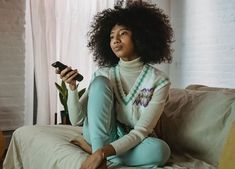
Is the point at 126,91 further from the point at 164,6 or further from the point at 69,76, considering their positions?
the point at 164,6

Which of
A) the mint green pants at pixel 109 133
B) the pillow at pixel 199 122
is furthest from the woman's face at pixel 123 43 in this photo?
the pillow at pixel 199 122

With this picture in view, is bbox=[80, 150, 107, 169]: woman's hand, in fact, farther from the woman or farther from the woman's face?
the woman's face

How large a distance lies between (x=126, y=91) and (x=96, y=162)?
0.37 m

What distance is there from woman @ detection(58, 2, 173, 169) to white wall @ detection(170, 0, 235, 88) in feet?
3.98

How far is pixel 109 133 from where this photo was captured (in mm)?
1288

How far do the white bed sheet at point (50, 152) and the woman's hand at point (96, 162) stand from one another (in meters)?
0.04

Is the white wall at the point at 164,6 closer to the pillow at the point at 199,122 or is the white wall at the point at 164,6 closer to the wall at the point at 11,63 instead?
the wall at the point at 11,63

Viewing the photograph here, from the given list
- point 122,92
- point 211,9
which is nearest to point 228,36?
point 211,9

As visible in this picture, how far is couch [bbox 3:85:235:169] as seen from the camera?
4.20 ft

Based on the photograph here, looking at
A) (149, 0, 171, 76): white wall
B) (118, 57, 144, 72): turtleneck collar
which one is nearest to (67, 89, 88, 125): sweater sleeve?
(118, 57, 144, 72): turtleneck collar

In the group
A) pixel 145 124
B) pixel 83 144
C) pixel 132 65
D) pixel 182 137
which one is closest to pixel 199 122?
pixel 182 137

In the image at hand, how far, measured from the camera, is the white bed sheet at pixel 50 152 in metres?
1.23

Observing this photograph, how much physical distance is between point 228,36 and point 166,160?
65.6 inches

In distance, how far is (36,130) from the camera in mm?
1634
